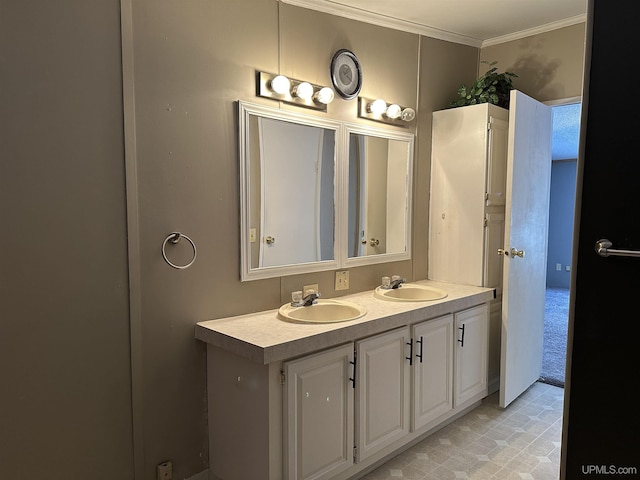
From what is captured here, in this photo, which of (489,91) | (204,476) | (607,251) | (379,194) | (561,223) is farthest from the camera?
(561,223)

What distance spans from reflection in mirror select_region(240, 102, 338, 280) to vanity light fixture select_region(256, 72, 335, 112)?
0.26ft

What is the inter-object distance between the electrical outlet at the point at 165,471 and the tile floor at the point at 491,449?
3.06 feet

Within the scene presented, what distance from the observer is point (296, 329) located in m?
2.04

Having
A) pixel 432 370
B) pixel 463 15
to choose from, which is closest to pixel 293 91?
pixel 463 15

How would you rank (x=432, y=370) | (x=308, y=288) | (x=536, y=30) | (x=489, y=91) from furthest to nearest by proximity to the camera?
1. (x=536, y=30)
2. (x=489, y=91)
3. (x=432, y=370)
4. (x=308, y=288)

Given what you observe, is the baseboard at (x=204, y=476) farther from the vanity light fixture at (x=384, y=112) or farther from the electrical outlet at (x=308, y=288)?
the vanity light fixture at (x=384, y=112)

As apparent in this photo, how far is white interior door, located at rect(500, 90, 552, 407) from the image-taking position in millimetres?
2875

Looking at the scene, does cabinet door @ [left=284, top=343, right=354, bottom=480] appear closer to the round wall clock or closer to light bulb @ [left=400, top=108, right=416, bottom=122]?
the round wall clock

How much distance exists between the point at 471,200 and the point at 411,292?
0.74 metres

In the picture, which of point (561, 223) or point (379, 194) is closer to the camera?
point (379, 194)

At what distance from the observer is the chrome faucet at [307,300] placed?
93.7 inches

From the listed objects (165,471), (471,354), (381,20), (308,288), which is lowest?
(165,471)

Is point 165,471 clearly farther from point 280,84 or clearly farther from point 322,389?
point 280,84

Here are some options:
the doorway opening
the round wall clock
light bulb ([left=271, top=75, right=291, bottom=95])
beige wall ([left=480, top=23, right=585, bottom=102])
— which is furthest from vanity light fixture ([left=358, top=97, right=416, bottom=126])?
the doorway opening
